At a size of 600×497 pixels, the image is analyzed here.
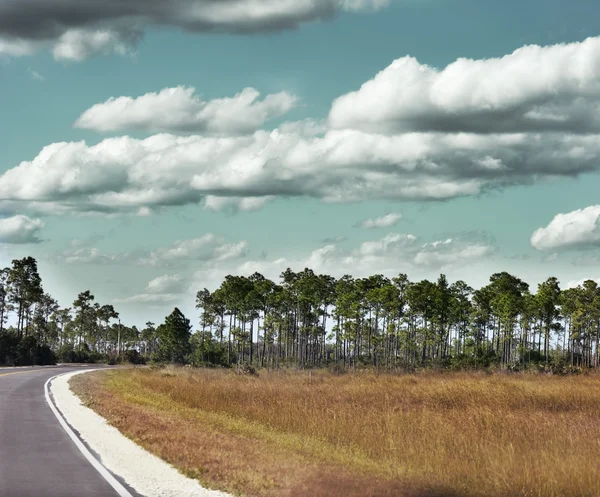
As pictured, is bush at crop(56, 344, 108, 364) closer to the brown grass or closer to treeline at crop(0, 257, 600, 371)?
treeline at crop(0, 257, 600, 371)

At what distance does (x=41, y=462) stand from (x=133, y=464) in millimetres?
1697

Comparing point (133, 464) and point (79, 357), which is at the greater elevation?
point (133, 464)

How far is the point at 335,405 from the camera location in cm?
2484

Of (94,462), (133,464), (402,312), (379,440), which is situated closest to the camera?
(133,464)

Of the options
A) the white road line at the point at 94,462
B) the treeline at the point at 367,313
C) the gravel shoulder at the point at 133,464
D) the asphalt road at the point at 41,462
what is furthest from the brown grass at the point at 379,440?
the treeline at the point at 367,313

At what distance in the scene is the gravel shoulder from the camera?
11.6 metres

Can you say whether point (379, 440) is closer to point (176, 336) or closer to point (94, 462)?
point (94, 462)

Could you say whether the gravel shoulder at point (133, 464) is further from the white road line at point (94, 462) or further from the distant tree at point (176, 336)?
the distant tree at point (176, 336)

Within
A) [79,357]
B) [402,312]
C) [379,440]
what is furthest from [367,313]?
[379,440]

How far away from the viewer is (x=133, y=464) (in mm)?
14008

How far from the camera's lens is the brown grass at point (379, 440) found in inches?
470

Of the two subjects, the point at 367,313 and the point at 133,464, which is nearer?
the point at 133,464

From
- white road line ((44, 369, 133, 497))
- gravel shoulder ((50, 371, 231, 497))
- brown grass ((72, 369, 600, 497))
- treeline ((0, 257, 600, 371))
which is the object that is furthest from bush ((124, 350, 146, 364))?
gravel shoulder ((50, 371, 231, 497))

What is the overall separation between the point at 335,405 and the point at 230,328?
3870 inches
